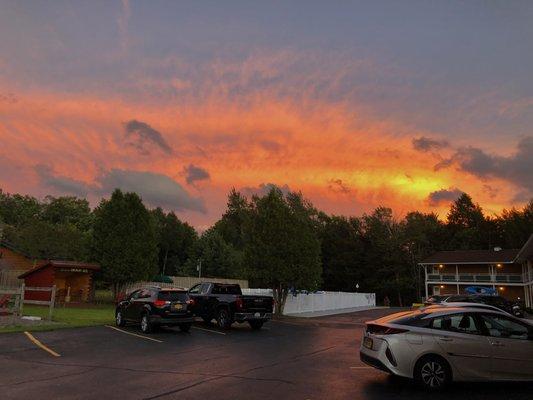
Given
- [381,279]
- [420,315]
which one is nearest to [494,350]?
[420,315]

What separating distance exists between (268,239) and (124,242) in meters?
11.6

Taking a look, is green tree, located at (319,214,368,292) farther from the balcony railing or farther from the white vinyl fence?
the white vinyl fence

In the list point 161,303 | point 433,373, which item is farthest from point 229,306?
point 433,373

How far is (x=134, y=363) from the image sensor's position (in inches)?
426

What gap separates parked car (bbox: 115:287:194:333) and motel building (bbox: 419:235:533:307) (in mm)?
44426

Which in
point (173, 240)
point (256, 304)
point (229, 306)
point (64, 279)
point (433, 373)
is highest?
point (173, 240)

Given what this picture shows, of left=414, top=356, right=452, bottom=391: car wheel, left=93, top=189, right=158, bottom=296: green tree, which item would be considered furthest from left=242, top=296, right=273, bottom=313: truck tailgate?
left=93, top=189, right=158, bottom=296: green tree

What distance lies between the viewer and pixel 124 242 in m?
34.2

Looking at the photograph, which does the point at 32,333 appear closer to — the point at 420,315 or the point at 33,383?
the point at 33,383

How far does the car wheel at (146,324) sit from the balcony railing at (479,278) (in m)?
51.0

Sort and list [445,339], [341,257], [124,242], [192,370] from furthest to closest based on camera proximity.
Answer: [341,257] < [124,242] < [192,370] < [445,339]

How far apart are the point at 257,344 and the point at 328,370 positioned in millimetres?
4759

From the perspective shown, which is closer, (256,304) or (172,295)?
(172,295)

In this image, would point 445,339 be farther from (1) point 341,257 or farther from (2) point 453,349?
(1) point 341,257
